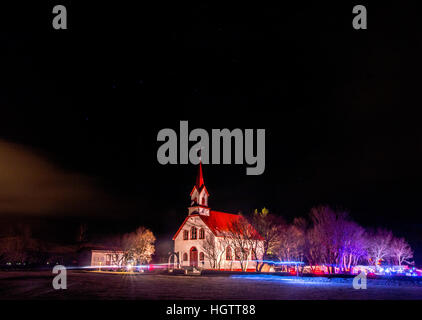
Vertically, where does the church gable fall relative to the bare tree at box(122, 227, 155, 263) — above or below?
above

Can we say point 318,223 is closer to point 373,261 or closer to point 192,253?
point 373,261

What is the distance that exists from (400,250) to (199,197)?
126ft

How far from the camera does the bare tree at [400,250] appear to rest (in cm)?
6181

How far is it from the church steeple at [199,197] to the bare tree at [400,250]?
35.3 m

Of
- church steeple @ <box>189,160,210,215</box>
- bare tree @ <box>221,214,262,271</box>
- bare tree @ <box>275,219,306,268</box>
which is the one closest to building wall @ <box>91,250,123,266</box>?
church steeple @ <box>189,160,210,215</box>

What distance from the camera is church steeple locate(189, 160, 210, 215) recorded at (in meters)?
72.3

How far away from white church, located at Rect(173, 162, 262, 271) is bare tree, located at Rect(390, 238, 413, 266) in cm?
2450

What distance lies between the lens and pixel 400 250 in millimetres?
62406

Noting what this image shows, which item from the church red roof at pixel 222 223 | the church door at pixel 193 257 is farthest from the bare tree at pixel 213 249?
the church door at pixel 193 257

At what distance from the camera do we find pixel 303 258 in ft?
174

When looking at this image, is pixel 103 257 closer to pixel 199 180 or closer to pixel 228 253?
pixel 199 180

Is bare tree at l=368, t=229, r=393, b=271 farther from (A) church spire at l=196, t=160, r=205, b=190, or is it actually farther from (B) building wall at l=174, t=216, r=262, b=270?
(A) church spire at l=196, t=160, r=205, b=190
